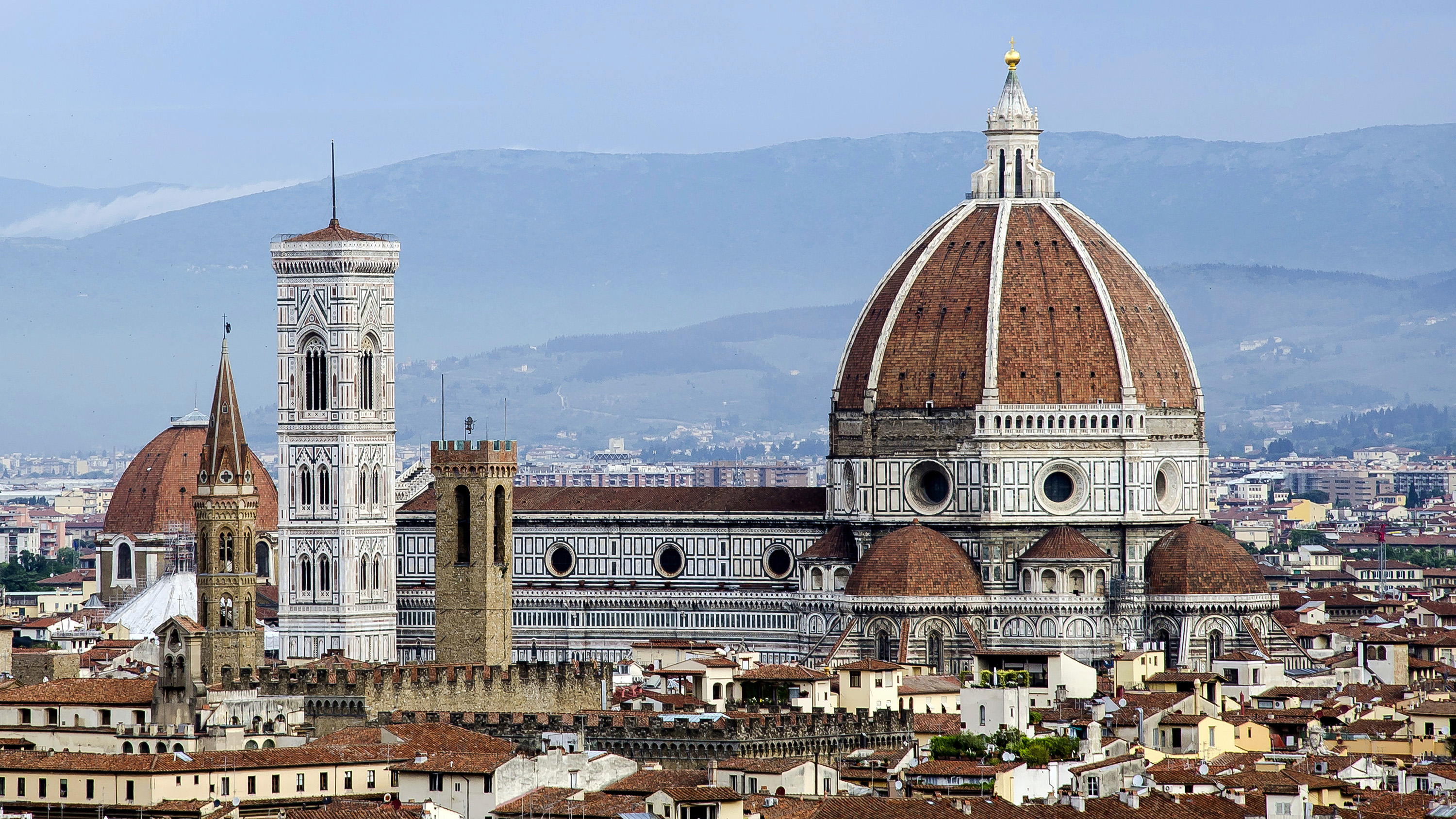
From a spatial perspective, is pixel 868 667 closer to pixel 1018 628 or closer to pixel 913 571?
pixel 913 571

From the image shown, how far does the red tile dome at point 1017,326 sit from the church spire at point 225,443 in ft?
70.2

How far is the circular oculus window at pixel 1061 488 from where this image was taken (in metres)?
107

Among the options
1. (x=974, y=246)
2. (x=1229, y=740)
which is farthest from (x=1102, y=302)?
(x=1229, y=740)

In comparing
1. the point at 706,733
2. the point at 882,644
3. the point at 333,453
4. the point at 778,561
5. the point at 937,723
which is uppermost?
the point at 333,453

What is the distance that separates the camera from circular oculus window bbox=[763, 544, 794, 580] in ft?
364

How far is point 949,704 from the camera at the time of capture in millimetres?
80062

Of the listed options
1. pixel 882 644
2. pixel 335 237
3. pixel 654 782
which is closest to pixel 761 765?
pixel 654 782

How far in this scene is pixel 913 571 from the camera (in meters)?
104

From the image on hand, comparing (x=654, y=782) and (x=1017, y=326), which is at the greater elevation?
(x=1017, y=326)

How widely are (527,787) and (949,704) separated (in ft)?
63.1

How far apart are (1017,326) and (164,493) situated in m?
48.8

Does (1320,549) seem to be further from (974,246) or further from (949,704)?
(949,704)

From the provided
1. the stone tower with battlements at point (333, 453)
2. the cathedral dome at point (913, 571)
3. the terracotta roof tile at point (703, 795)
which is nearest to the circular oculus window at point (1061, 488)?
the cathedral dome at point (913, 571)

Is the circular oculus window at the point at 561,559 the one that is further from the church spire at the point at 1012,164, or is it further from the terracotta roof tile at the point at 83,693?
the terracotta roof tile at the point at 83,693
